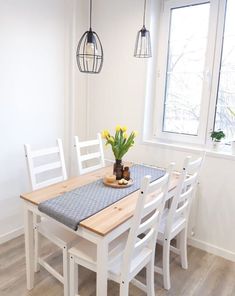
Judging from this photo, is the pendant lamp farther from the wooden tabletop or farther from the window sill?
the wooden tabletop

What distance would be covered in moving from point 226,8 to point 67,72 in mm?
1686

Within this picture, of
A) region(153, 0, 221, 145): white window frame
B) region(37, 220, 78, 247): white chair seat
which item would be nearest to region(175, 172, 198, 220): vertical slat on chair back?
region(153, 0, 221, 145): white window frame

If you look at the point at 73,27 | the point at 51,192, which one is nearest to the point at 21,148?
the point at 51,192

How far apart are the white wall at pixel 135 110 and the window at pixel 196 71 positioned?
6.0 inches

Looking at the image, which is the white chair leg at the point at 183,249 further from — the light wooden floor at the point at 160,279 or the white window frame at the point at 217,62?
the white window frame at the point at 217,62

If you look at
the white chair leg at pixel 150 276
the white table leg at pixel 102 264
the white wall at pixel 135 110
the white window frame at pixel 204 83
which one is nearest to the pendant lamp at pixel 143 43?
the white wall at pixel 135 110

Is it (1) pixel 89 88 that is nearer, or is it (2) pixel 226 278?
(2) pixel 226 278

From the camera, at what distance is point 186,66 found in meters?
2.54

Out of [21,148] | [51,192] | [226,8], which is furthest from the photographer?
[21,148]

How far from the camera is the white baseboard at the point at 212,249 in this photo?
231 cm

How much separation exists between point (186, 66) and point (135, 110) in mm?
670

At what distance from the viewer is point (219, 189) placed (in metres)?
2.31

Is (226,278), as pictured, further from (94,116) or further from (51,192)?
(94,116)

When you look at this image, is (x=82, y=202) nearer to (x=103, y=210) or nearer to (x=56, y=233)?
(x=103, y=210)
